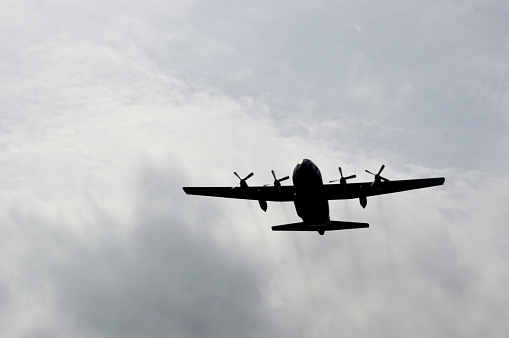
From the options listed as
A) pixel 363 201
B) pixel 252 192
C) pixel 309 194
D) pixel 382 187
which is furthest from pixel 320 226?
pixel 252 192

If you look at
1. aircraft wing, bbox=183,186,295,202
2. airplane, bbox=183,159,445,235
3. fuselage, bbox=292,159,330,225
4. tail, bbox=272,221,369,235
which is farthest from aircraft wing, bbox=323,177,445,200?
aircraft wing, bbox=183,186,295,202

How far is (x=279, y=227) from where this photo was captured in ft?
155

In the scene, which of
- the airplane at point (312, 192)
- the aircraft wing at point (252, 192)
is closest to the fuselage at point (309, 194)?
the airplane at point (312, 192)

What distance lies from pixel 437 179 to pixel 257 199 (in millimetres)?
19196

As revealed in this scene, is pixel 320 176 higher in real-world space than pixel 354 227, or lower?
higher

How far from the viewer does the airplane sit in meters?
43.9

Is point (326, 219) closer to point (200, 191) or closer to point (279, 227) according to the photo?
point (279, 227)

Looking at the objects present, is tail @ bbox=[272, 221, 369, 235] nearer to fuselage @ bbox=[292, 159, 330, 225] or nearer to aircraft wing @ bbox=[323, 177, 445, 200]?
fuselage @ bbox=[292, 159, 330, 225]

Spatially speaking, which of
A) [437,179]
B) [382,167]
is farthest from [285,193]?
[437,179]

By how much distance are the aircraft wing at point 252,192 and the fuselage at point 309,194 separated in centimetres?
395

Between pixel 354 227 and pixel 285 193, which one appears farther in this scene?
pixel 285 193

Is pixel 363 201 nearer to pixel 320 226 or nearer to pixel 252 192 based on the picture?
pixel 320 226

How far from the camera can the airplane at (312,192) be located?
43906 mm

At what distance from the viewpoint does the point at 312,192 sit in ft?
145
